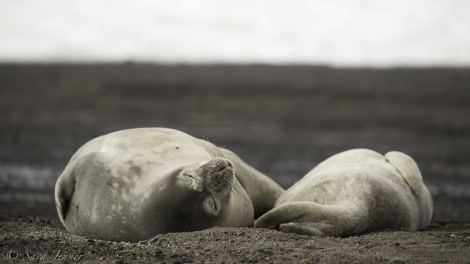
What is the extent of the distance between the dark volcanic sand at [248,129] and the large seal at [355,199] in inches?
9.3

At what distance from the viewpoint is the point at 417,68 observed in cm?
3875

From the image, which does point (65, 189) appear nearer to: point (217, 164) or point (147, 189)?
point (147, 189)

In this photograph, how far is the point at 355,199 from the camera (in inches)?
269

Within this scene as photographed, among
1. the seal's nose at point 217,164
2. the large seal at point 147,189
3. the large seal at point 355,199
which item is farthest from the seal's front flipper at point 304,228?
the seal's nose at point 217,164

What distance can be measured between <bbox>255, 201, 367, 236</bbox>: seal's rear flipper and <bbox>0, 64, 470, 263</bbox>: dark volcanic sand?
0.73ft

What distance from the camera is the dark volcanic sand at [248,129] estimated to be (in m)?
5.86

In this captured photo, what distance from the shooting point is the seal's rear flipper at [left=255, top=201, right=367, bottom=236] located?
6.35m

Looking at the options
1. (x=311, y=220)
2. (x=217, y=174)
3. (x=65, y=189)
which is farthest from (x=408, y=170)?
(x=65, y=189)

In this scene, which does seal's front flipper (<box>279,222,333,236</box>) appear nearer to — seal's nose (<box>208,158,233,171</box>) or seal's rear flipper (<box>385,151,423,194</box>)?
seal's nose (<box>208,158,233,171</box>)

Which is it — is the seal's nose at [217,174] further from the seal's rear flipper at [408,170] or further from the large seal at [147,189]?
the seal's rear flipper at [408,170]

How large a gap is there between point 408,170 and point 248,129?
19.0 metres

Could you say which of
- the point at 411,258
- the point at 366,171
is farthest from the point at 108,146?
the point at 411,258

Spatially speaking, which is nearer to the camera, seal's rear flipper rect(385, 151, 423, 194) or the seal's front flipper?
the seal's front flipper

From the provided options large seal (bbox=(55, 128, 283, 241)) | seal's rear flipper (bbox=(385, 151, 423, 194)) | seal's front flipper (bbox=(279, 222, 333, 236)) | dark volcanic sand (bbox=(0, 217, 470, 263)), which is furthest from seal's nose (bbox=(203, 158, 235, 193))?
seal's rear flipper (bbox=(385, 151, 423, 194))
